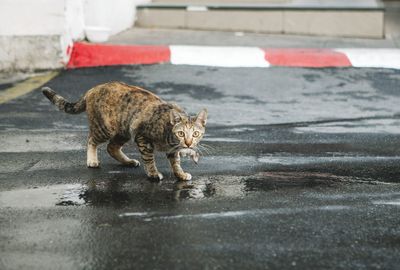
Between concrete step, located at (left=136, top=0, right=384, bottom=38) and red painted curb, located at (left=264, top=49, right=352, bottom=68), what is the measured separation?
2079 millimetres

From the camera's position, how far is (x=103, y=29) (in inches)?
386

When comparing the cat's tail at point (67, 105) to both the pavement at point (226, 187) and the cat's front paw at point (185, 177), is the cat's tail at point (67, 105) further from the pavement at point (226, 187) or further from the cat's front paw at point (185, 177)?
the cat's front paw at point (185, 177)

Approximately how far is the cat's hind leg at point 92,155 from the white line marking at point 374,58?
15.8 feet

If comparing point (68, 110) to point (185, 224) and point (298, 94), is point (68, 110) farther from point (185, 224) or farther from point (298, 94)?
point (298, 94)

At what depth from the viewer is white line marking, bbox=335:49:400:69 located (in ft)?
30.1

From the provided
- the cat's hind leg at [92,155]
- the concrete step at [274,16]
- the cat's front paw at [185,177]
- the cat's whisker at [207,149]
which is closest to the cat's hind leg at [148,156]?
the cat's front paw at [185,177]

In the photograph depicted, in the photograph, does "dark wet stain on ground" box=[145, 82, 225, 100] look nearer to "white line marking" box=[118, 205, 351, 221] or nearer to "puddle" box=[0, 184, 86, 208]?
"puddle" box=[0, 184, 86, 208]

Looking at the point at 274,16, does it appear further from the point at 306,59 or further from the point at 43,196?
the point at 43,196

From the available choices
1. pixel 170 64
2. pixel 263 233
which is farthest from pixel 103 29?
pixel 263 233

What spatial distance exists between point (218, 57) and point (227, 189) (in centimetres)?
459

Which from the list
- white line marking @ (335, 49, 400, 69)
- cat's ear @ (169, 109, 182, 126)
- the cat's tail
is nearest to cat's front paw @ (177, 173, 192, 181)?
cat's ear @ (169, 109, 182, 126)

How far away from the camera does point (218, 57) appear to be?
9234 mm

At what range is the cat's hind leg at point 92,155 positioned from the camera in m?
5.41

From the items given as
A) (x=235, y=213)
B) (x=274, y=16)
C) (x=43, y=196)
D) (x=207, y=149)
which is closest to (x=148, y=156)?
(x=43, y=196)
